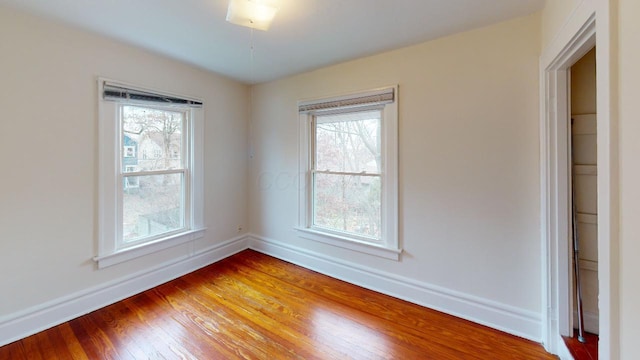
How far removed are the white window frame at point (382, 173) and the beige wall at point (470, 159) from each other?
8 cm

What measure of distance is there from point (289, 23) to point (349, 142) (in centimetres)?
129

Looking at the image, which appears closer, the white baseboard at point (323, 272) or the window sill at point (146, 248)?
the white baseboard at point (323, 272)

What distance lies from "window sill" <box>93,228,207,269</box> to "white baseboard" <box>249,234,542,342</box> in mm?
1135

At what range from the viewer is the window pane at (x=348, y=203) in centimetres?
268

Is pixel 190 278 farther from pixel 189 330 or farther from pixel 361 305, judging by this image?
pixel 361 305

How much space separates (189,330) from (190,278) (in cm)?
96

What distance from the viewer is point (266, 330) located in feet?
6.41

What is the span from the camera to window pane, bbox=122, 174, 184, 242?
2.46 meters

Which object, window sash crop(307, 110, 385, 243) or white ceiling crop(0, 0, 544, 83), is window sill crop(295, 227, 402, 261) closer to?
window sash crop(307, 110, 385, 243)

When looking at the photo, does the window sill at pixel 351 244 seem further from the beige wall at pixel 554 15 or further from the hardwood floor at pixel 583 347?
the beige wall at pixel 554 15

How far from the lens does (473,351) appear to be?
1752mm

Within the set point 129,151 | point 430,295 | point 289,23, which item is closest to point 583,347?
point 430,295

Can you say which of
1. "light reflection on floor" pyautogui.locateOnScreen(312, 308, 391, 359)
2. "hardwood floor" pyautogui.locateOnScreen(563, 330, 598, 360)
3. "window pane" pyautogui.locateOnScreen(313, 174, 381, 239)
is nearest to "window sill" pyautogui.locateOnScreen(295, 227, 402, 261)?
"window pane" pyautogui.locateOnScreen(313, 174, 381, 239)

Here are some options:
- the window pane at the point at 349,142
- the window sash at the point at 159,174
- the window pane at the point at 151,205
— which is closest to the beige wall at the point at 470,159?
the window pane at the point at 349,142
